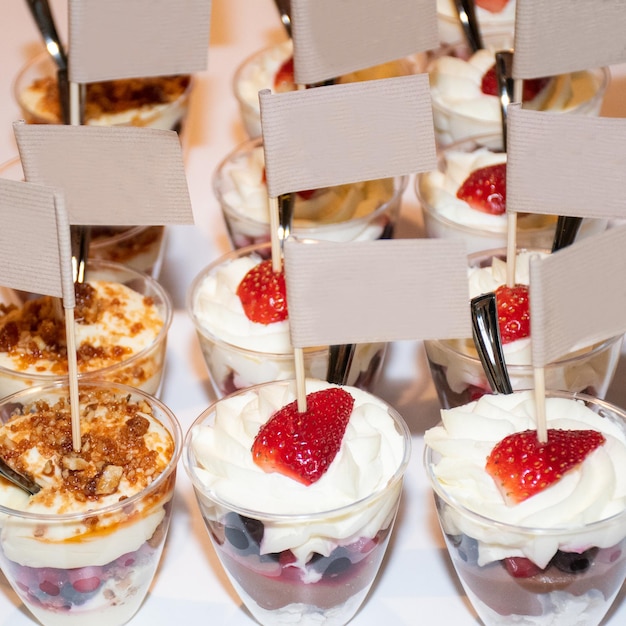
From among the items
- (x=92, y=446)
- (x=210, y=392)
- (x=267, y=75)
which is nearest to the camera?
(x=92, y=446)

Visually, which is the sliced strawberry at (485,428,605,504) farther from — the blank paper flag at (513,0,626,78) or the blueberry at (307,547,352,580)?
the blank paper flag at (513,0,626,78)

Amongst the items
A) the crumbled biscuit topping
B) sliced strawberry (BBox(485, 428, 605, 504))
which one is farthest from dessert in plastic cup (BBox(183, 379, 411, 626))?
the crumbled biscuit topping

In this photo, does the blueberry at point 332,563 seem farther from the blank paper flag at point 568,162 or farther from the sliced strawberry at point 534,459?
the blank paper flag at point 568,162

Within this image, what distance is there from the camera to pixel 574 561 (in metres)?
1.43

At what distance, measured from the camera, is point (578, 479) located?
145 cm

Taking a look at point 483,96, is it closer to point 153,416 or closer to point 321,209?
point 321,209

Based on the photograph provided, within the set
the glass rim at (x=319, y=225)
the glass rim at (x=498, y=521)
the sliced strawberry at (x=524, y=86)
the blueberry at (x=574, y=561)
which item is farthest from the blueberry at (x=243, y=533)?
the sliced strawberry at (x=524, y=86)

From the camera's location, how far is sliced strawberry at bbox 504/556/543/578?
56.2 inches

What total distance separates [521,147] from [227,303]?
0.62 m

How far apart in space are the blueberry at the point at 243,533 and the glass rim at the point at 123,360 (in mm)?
425

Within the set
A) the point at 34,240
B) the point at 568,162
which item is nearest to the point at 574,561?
the point at 568,162

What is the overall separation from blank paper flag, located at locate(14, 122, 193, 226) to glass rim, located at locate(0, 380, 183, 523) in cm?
27

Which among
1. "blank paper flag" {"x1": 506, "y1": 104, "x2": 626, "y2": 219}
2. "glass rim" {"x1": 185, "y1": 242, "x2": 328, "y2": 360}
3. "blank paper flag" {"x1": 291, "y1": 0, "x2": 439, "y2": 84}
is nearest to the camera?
"blank paper flag" {"x1": 506, "y1": 104, "x2": 626, "y2": 219}

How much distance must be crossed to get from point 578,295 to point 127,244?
3.58 ft
